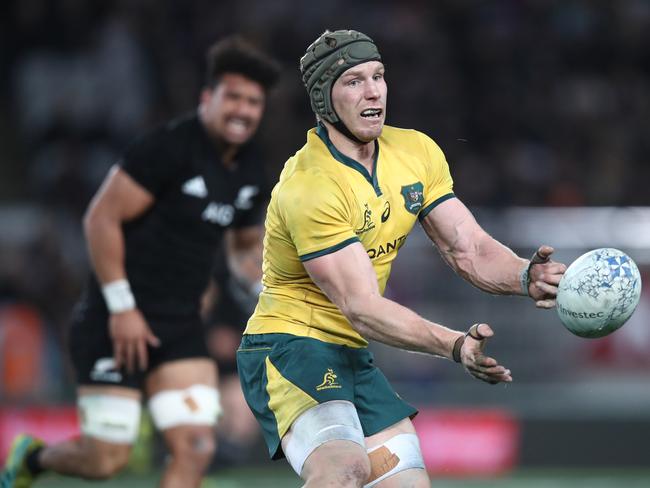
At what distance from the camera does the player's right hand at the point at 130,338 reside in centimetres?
655

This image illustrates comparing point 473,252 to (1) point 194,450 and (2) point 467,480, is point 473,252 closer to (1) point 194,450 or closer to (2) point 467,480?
(1) point 194,450

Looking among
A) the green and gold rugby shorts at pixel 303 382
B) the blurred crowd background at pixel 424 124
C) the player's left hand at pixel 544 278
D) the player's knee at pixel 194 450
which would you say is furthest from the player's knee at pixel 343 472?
the blurred crowd background at pixel 424 124

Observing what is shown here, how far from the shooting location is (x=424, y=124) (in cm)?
1305

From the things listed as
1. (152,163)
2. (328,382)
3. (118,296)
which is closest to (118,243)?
(118,296)

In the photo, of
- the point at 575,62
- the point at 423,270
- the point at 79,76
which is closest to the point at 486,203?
the point at 423,270

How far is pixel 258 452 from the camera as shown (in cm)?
1031

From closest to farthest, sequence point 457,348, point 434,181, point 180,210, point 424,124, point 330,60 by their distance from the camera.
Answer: point 457,348 < point 330,60 < point 434,181 < point 180,210 < point 424,124

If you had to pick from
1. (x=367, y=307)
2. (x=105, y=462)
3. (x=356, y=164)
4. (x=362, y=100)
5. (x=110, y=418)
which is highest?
(x=362, y=100)

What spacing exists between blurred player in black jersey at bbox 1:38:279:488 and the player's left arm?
1.59 m

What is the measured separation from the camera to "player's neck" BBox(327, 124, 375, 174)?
16.8ft

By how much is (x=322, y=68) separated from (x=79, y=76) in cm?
827

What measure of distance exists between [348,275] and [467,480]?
5.66 metres

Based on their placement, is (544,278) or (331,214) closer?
(331,214)

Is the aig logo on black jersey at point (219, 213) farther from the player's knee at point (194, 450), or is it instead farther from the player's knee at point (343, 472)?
the player's knee at point (343, 472)
